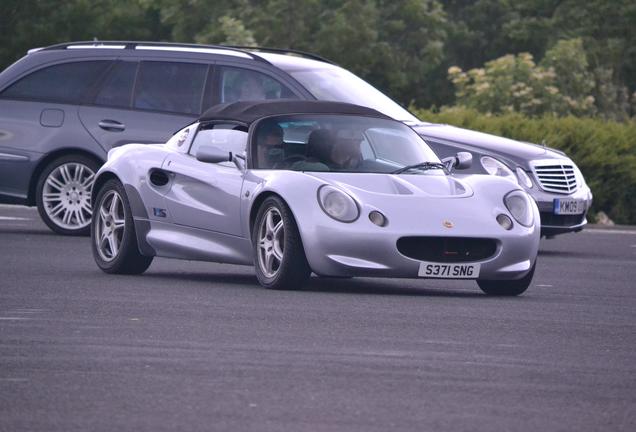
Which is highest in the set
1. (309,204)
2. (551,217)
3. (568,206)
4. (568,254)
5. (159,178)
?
(309,204)

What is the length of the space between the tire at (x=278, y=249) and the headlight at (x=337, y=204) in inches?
9.2

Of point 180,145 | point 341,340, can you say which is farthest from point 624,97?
point 341,340

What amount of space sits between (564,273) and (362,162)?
2777mm

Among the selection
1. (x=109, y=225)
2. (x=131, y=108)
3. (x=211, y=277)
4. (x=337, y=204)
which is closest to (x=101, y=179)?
(x=109, y=225)

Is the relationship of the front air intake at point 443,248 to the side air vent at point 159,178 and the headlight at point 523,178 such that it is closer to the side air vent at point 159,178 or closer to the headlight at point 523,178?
the side air vent at point 159,178

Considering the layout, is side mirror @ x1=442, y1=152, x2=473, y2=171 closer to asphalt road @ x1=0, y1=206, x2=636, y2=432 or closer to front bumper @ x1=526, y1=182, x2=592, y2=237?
asphalt road @ x1=0, y1=206, x2=636, y2=432

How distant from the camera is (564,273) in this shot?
48.2 feet

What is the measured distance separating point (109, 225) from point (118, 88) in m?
4.75

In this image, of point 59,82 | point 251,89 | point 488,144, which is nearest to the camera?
point 488,144

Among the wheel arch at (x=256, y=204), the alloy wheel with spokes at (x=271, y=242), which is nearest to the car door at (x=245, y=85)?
the wheel arch at (x=256, y=204)

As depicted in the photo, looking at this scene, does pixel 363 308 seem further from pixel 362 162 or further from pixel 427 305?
pixel 362 162

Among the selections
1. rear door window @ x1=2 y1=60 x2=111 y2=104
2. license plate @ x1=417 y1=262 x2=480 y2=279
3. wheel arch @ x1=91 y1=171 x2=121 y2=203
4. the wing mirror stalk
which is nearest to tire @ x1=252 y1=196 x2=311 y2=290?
the wing mirror stalk

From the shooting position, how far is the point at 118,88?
59.3 feet

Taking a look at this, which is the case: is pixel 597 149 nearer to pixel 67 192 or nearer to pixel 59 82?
pixel 59 82
